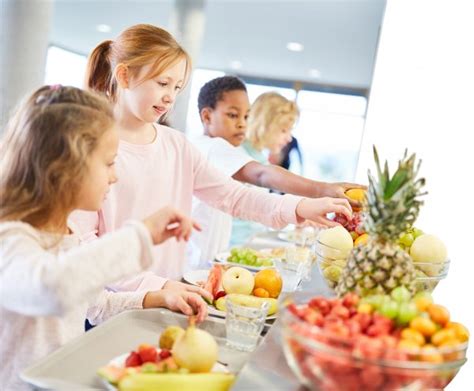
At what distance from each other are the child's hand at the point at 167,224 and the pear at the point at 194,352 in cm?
16

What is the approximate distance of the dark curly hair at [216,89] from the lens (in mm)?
3082

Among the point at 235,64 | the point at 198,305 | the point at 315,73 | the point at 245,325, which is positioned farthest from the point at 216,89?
the point at 235,64

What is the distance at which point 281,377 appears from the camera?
1.03 m

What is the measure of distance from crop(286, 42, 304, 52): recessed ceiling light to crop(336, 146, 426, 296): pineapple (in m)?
8.55

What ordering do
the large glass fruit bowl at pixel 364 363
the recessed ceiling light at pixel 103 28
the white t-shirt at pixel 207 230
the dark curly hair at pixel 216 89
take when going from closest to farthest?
A: 1. the large glass fruit bowl at pixel 364 363
2. the white t-shirt at pixel 207 230
3. the dark curly hair at pixel 216 89
4. the recessed ceiling light at pixel 103 28

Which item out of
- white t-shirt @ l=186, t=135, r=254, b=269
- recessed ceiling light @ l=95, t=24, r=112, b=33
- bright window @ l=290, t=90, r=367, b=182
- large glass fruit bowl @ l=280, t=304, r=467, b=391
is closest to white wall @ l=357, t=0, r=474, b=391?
white t-shirt @ l=186, t=135, r=254, b=269

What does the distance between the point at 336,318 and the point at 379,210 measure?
243 mm

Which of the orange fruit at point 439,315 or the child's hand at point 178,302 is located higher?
the orange fruit at point 439,315

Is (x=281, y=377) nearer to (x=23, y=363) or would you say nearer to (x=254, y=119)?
(x=23, y=363)

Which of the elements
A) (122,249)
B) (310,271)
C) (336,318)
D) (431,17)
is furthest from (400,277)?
(431,17)

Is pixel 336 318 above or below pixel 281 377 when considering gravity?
above

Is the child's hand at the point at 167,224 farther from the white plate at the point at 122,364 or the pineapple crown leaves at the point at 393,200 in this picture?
the pineapple crown leaves at the point at 393,200

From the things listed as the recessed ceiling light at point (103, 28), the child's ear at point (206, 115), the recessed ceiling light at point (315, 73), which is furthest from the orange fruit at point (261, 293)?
the recessed ceiling light at point (315, 73)

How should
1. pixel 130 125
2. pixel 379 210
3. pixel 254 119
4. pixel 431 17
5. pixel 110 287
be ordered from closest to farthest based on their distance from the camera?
pixel 379 210, pixel 110 287, pixel 130 125, pixel 431 17, pixel 254 119
